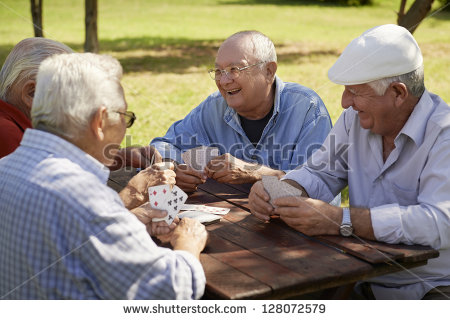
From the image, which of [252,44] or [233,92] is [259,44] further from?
[233,92]

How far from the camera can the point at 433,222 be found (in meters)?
2.54

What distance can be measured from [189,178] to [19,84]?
1.11 metres

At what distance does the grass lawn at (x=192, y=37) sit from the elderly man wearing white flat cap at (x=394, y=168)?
3.79 m

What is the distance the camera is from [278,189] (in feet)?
9.46

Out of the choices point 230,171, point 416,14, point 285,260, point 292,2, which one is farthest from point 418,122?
point 292,2

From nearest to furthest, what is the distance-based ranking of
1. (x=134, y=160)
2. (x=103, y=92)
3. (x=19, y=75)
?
(x=103, y=92)
(x=19, y=75)
(x=134, y=160)

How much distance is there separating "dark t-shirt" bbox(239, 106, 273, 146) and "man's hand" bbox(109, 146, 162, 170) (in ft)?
2.35

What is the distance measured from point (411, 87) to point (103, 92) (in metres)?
1.52

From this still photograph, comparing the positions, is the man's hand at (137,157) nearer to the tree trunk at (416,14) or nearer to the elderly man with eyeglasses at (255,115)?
the elderly man with eyeglasses at (255,115)

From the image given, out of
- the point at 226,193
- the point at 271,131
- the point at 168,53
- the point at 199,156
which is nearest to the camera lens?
the point at 226,193

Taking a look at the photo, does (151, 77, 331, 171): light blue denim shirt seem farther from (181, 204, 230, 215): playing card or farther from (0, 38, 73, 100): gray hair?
(0, 38, 73, 100): gray hair

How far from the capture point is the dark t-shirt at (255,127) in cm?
419
